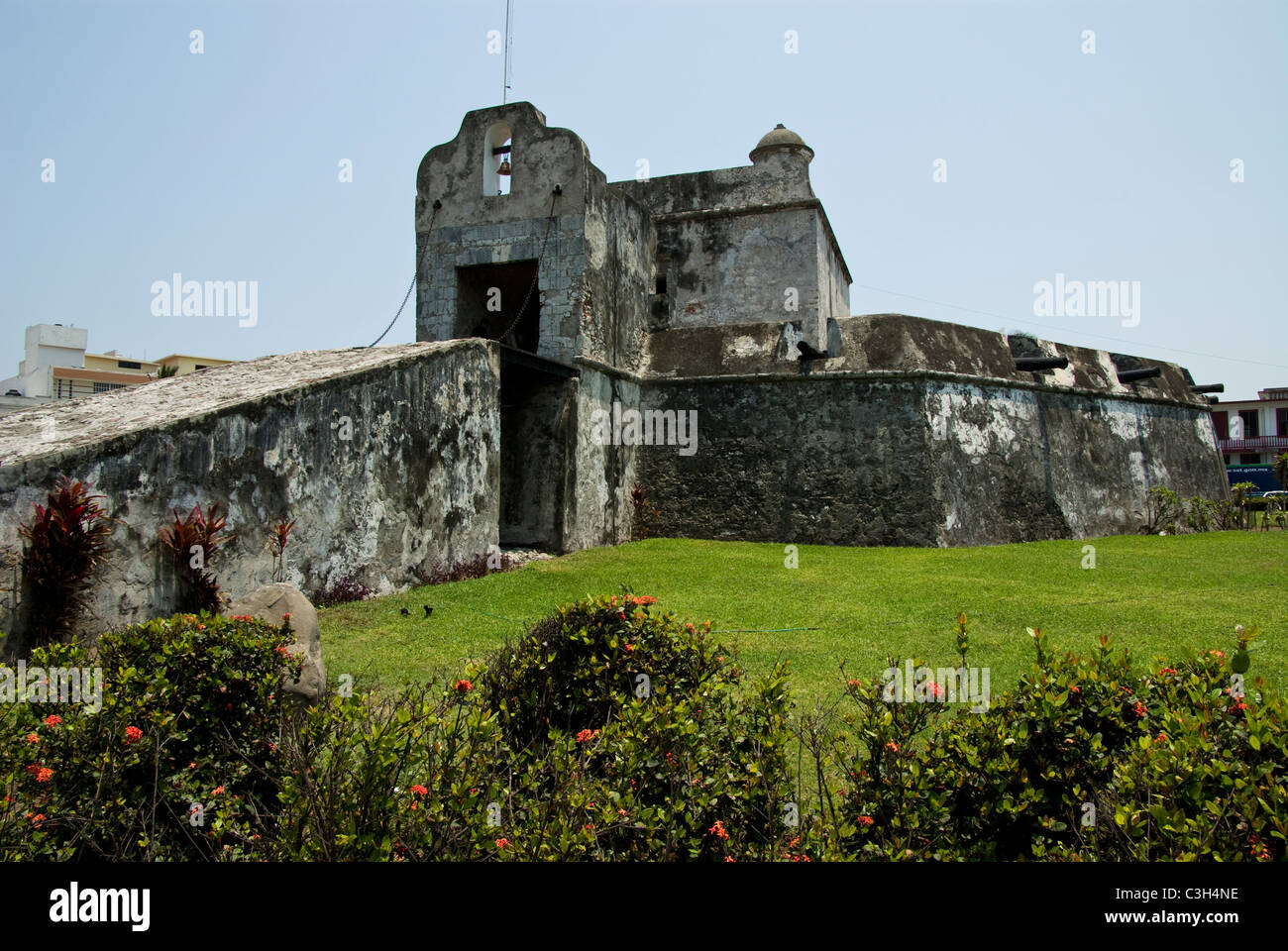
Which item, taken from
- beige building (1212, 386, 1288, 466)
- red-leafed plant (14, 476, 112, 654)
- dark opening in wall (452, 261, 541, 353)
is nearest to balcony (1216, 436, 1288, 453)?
beige building (1212, 386, 1288, 466)

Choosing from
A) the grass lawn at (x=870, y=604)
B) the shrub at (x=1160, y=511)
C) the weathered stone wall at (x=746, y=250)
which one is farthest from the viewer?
the shrub at (x=1160, y=511)

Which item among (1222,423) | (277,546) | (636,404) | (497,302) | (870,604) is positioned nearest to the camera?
(277,546)

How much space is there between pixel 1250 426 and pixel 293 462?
5325 centimetres

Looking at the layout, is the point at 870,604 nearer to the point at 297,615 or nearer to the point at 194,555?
the point at 297,615

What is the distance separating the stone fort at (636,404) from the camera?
8508 millimetres

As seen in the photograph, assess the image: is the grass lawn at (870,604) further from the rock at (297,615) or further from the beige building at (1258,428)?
the beige building at (1258,428)

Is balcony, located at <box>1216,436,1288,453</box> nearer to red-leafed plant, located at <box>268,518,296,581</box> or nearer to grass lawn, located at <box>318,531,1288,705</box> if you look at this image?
grass lawn, located at <box>318,531,1288,705</box>

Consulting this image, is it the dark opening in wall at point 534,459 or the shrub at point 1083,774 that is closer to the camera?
the shrub at point 1083,774

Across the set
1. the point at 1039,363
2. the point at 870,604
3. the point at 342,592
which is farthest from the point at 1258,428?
the point at 342,592

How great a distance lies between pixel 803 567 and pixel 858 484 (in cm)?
333

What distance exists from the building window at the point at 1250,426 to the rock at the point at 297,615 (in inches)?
2114

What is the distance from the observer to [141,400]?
8227 mm

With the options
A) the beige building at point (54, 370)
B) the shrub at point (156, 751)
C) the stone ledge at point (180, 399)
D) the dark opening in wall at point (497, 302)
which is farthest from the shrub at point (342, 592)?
the beige building at point (54, 370)

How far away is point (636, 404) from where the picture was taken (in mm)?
15258
